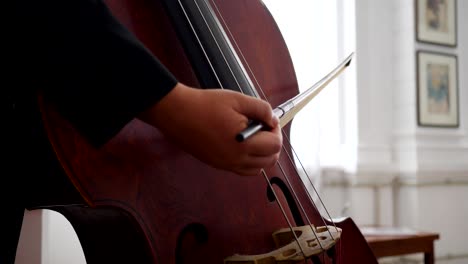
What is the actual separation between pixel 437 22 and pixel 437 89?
36cm

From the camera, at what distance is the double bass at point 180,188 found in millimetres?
517

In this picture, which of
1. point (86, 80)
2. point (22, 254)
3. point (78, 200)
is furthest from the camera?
point (22, 254)

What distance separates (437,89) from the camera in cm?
274

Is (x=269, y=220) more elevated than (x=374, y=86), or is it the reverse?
(x=374, y=86)

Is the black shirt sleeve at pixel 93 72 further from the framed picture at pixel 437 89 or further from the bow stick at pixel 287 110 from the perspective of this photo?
the framed picture at pixel 437 89

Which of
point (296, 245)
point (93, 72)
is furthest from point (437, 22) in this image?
point (93, 72)

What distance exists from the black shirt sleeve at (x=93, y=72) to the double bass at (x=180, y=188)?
8 centimetres

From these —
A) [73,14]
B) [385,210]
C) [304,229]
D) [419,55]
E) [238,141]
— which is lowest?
[385,210]

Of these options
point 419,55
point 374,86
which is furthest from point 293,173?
point 419,55

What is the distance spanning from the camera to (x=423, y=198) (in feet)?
8.64

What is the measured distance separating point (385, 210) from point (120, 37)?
7.87 feet

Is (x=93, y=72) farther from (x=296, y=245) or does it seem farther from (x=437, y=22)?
(x=437, y=22)

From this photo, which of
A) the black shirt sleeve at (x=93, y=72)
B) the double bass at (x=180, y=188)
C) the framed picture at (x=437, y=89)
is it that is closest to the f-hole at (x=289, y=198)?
the double bass at (x=180, y=188)

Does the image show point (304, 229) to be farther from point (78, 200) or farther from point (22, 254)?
point (22, 254)
